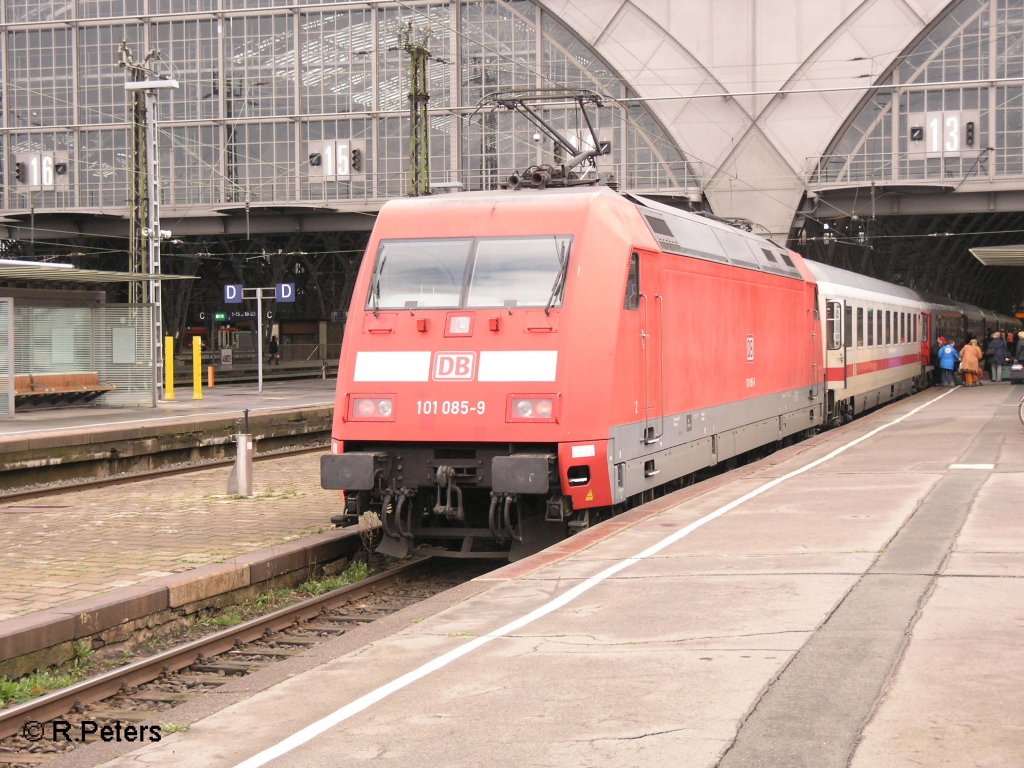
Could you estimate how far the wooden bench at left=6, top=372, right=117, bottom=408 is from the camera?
27344 mm

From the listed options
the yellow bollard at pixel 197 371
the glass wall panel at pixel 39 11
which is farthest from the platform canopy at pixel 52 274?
the glass wall panel at pixel 39 11

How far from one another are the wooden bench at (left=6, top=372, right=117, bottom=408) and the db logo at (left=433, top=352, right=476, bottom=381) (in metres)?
18.0

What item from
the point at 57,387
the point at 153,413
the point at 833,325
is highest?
the point at 833,325

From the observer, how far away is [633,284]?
39.5ft

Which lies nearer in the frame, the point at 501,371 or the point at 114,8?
the point at 501,371

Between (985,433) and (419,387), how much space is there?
484 inches

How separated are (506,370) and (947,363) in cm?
3133

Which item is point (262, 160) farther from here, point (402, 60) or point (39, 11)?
point (39, 11)

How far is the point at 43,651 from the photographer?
327 inches

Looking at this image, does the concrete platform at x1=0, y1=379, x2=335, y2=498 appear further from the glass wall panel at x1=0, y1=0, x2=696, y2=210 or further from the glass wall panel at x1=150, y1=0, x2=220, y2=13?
the glass wall panel at x1=150, y1=0, x2=220, y2=13

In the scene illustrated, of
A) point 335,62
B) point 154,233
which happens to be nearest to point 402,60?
point 335,62

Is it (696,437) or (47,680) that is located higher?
(696,437)

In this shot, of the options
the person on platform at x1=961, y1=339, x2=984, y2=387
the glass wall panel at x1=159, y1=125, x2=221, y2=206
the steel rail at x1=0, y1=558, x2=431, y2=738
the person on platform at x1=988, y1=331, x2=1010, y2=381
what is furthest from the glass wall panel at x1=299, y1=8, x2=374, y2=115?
the steel rail at x1=0, y1=558, x2=431, y2=738

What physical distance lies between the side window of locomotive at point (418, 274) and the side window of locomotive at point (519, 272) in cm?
17
